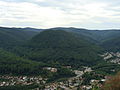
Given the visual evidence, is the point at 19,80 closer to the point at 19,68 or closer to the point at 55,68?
the point at 19,68

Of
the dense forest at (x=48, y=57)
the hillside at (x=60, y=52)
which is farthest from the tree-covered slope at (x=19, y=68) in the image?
the hillside at (x=60, y=52)

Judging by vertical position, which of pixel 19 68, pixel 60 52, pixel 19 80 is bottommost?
pixel 19 80

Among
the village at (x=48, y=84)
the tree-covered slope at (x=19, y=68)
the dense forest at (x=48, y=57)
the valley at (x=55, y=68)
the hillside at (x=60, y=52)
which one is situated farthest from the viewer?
the hillside at (x=60, y=52)

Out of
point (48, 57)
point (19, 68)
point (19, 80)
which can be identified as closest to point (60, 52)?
point (48, 57)

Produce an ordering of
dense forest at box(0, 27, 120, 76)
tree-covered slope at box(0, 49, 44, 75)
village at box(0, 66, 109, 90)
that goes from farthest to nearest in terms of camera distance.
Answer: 1. dense forest at box(0, 27, 120, 76)
2. tree-covered slope at box(0, 49, 44, 75)
3. village at box(0, 66, 109, 90)

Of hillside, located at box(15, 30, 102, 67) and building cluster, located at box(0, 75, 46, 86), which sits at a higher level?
hillside, located at box(15, 30, 102, 67)

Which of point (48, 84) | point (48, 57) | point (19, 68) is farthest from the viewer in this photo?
point (48, 57)

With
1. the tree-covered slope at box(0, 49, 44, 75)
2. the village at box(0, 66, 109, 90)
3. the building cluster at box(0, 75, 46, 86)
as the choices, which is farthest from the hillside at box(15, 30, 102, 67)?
the village at box(0, 66, 109, 90)

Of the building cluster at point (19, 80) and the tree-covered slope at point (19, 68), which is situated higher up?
the tree-covered slope at point (19, 68)

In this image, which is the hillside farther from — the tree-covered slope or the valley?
the tree-covered slope

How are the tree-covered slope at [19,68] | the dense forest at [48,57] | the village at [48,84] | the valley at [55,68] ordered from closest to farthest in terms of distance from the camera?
the village at [48,84], the valley at [55,68], the tree-covered slope at [19,68], the dense forest at [48,57]

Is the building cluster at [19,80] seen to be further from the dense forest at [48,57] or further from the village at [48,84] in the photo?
the dense forest at [48,57]
